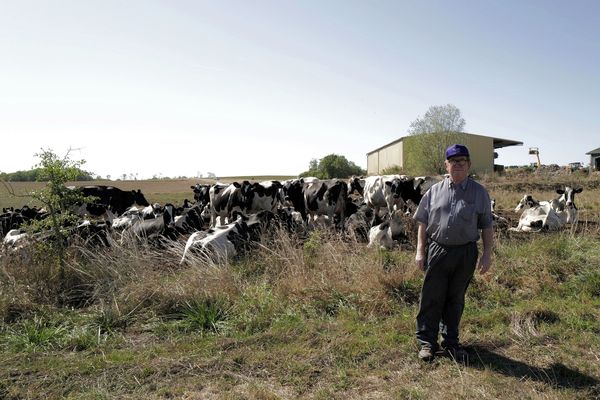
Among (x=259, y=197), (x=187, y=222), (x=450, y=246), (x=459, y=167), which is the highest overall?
(x=459, y=167)

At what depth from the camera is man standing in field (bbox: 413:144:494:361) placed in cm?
411

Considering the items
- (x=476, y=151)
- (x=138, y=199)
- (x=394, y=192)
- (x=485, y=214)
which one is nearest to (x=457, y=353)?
(x=485, y=214)

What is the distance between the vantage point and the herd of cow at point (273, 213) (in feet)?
30.2

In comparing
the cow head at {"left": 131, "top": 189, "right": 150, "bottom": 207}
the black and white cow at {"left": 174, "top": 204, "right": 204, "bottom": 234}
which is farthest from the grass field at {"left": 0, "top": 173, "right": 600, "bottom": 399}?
the cow head at {"left": 131, "top": 189, "right": 150, "bottom": 207}

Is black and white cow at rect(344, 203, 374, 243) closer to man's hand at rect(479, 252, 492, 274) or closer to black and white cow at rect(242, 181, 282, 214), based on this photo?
A: black and white cow at rect(242, 181, 282, 214)

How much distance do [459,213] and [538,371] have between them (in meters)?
1.66

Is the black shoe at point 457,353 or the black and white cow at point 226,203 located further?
the black and white cow at point 226,203

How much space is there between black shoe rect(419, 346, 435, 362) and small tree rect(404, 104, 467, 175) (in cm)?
4040

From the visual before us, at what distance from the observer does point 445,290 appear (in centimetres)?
432

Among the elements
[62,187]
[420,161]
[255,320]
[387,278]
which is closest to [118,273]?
[62,187]

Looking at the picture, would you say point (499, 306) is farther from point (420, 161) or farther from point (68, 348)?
point (420, 161)

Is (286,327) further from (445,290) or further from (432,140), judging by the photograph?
(432,140)

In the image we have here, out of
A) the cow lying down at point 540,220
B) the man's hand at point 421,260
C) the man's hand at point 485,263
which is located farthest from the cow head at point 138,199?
the man's hand at point 485,263

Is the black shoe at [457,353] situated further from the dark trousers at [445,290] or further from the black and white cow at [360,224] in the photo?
the black and white cow at [360,224]
